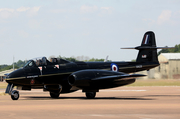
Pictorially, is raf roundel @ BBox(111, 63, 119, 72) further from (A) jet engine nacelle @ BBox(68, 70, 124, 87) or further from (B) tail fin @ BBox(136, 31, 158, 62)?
(B) tail fin @ BBox(136, 31, 158, 62)

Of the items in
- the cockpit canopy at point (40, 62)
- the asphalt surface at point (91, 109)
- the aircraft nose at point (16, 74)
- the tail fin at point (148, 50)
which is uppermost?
the tail fin at point (148, 50)

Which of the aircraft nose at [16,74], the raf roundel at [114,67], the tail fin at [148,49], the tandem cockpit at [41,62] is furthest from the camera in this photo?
the tail fin at [148,49]

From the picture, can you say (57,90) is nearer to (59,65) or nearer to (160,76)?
(59,65)

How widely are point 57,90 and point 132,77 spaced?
5999 mm

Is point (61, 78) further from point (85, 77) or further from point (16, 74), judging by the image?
point (16, 74)

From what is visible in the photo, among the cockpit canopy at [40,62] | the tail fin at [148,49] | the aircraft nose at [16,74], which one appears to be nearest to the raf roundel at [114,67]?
the tail fin at [148,49]

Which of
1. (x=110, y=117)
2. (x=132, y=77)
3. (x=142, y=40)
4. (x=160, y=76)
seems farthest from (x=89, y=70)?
(x=160, y=76)

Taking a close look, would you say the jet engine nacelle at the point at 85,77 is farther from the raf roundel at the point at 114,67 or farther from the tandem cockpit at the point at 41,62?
the raf roundel at the point at 114,67

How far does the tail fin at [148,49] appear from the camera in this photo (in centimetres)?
3219

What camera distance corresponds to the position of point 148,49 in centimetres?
3247

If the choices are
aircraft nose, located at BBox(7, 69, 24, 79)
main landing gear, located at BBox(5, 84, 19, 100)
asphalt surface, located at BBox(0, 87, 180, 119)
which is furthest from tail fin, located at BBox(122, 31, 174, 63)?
main landing gear, located at BBox(5, 84, 19, 100)

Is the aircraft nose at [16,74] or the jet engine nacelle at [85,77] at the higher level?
the aircraft nose at [16,74]

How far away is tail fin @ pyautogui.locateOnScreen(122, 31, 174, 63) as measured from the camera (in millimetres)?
32188

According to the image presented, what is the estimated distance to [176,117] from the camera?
45.1ft
